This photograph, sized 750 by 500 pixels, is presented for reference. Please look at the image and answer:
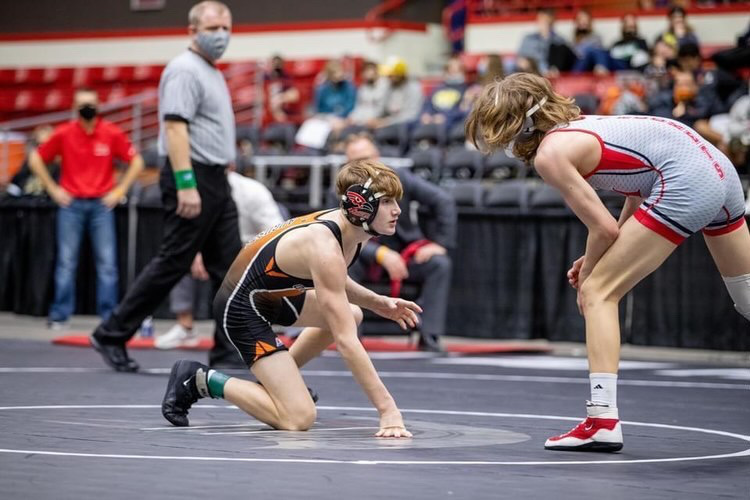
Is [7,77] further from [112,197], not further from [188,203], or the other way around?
[188,203]

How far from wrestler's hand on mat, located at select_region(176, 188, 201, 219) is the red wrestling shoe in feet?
10.7

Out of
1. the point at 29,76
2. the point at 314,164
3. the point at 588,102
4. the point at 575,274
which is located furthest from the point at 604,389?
the point at 29,76

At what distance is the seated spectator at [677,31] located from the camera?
14.4m

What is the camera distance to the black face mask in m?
11.1

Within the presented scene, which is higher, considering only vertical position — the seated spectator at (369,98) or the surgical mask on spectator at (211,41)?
the surgical mask on spectator at (211,41)

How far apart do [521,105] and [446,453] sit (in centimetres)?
124

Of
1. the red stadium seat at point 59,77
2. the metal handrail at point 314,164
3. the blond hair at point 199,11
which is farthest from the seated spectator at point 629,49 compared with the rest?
the red stadium seat at point 59,77

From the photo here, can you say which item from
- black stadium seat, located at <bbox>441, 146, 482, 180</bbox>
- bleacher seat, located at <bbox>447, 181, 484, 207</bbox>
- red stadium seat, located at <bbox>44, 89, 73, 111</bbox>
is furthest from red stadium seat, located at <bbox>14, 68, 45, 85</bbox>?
bleacher seat, located at <bbox>447, 181, 484, 207</bbox>

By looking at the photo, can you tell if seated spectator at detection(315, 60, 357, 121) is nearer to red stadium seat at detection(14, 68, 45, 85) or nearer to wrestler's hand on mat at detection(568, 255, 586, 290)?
red stadium seat at detection(14, 68, 45, 85)

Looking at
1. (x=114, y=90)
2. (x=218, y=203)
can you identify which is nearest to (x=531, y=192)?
(x=218, y=203)

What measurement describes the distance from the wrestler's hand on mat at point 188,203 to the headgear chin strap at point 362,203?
7.97 ft

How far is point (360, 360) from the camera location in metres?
5.05

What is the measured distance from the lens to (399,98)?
15609 millimetres

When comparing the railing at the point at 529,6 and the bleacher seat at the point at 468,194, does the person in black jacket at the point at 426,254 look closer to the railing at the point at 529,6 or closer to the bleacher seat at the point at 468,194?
the bleacher seat at the point at 468,194
